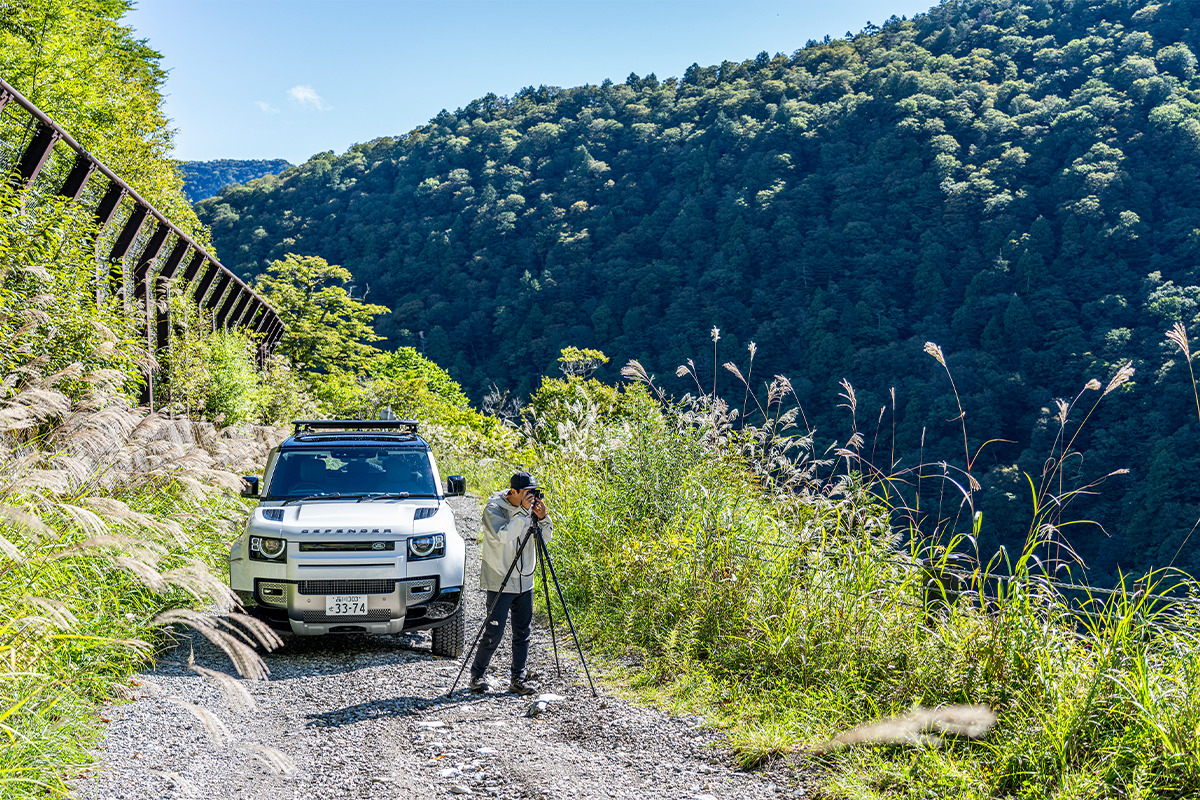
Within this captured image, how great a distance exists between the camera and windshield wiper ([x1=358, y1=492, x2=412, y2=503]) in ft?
22.2

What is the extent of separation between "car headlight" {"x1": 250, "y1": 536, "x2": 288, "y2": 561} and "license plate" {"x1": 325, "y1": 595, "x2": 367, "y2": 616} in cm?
50

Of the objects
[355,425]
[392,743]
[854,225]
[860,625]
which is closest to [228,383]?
[355,425]

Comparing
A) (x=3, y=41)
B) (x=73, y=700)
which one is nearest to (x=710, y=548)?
(x=73, y=700)

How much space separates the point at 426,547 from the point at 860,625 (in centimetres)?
339

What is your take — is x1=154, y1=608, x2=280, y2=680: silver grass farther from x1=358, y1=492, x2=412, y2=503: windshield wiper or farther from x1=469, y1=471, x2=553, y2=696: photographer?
x1=358, y1=492, x2=412, y2=503: windshield wiper

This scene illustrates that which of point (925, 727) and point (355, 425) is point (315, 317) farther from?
point (925, 727)

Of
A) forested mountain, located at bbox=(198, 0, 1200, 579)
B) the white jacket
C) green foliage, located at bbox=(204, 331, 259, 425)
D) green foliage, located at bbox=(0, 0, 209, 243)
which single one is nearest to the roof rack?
the white jacket

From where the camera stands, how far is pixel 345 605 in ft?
19.3

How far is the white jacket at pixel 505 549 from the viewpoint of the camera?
5.58m

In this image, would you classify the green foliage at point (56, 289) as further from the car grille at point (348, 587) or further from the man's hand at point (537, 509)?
the man's hand at point (537, 509)

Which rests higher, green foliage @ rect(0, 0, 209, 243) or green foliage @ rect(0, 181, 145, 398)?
green foliage @ rect(0, 0, 209, 243)

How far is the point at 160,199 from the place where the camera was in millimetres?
29922

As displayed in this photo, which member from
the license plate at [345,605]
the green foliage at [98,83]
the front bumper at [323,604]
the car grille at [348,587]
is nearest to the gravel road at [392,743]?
the front bumper at [323,604]

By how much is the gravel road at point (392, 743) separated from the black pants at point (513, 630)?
220mm
